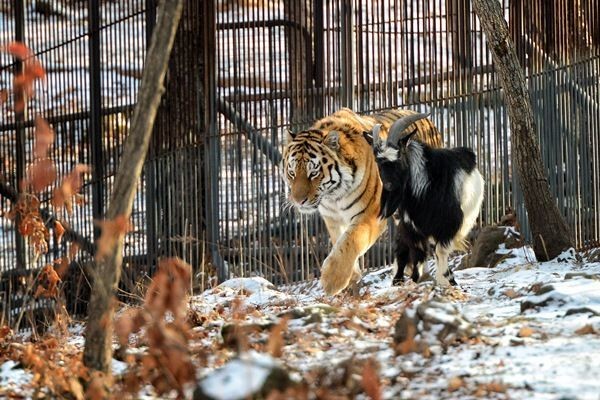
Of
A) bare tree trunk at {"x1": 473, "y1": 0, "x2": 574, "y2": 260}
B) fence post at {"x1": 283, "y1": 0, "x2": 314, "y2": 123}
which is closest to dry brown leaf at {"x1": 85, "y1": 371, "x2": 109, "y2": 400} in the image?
bare tree trunk at {"x1": 473, "y1": 0, "x2": 574, "y2": 260}

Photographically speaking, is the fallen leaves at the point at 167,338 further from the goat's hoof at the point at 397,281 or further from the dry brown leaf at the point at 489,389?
the goat's hoof at the point at 397,281

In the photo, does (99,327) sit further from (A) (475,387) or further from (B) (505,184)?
(B) (505,184)

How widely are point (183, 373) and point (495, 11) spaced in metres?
5.69

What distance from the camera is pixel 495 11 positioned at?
31.8 ft

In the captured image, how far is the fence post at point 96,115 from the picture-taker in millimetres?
13070

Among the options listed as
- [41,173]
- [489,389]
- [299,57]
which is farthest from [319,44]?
[489,389]

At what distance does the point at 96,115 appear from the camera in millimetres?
13281

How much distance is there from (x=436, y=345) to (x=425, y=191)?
3.69m

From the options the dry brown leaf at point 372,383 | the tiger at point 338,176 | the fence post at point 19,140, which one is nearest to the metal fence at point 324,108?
the fence post at point 19,140

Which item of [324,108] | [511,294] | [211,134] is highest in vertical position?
[324,108]

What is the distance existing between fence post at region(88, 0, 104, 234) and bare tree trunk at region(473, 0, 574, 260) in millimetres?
4892

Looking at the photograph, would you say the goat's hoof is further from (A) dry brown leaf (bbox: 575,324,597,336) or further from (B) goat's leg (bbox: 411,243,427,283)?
(A) dry brown leaf (bbox: 575,324,597,336)

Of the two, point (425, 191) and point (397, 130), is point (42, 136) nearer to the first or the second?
point (397, 130)

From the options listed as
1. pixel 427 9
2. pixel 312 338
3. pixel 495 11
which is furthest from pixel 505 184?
pixel 312 338
